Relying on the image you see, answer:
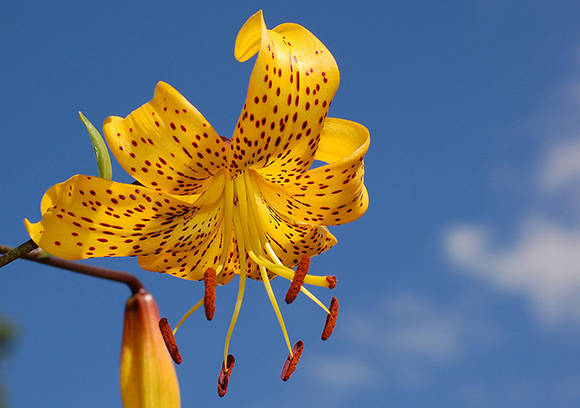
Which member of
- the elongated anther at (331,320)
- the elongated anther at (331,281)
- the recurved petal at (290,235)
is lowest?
the elongated anther at (331,320)

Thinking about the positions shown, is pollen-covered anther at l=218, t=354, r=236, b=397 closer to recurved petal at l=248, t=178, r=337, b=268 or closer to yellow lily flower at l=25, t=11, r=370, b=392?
yellow lily flower at l=25, t=11, r=370, b=392

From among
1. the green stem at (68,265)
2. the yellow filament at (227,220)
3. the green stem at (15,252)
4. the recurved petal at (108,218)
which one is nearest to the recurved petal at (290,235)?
the yellow filament at (227,220)

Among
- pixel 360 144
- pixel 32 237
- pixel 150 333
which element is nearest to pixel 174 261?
pixel 150 333

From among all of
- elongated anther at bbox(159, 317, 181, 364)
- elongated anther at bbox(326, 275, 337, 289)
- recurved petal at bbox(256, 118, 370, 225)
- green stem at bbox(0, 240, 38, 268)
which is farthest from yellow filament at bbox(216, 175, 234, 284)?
green stem at bbox(0, 240, 38, 268)

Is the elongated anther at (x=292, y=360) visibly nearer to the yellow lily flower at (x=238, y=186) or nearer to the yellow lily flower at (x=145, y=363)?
the yellow lily flower at (x=238, y=186)

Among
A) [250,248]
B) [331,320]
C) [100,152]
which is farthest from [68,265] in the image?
[331,320]

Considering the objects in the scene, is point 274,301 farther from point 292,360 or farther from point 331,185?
point 331,185
